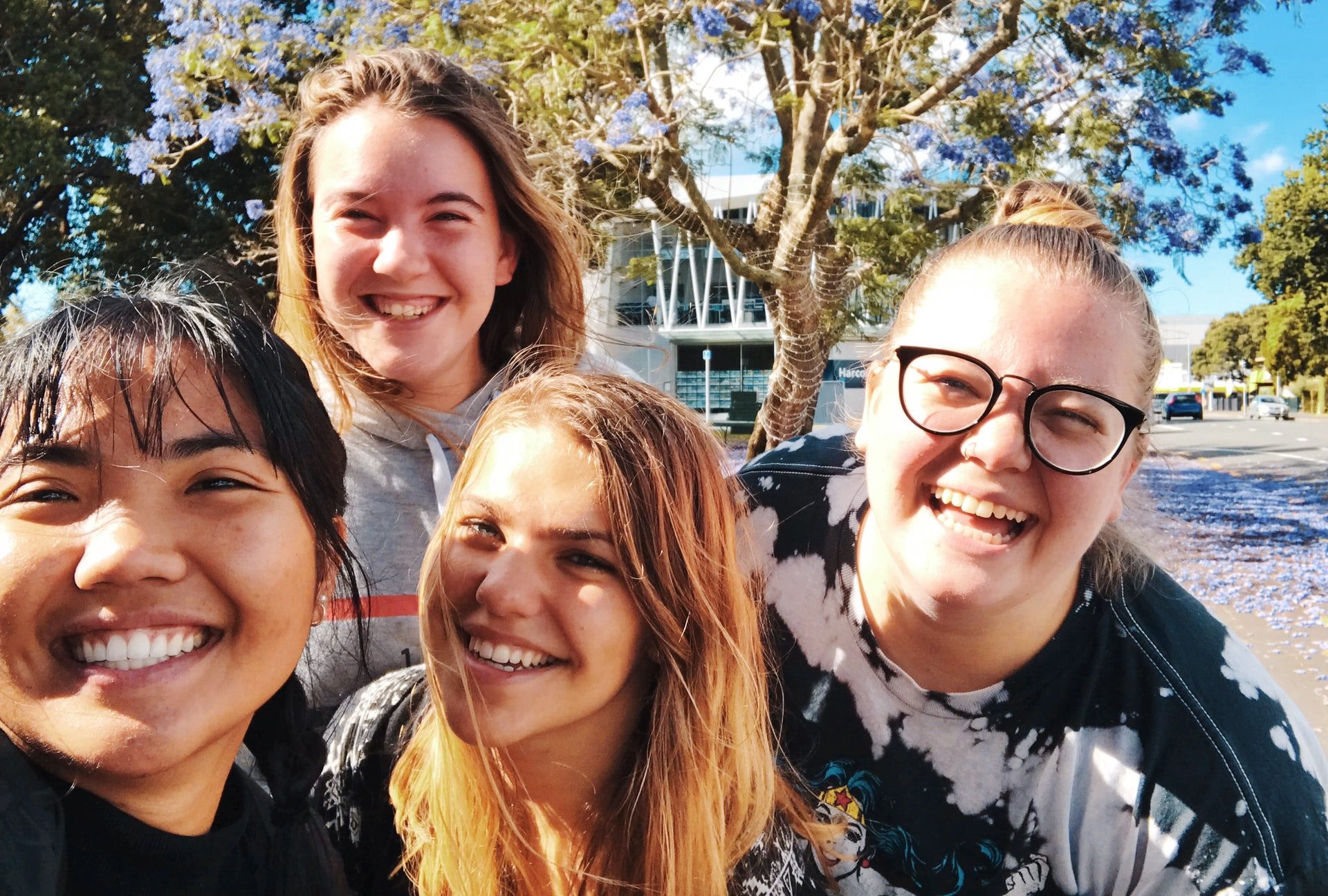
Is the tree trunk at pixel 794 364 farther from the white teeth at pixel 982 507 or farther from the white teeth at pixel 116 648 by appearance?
the white teeth at pixel 116 648

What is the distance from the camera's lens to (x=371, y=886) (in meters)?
1.68

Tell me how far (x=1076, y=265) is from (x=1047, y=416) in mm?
355

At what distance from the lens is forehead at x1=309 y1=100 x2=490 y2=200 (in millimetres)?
2049

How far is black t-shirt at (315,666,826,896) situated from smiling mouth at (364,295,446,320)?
81 cm

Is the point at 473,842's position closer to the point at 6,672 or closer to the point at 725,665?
the point at 725,665

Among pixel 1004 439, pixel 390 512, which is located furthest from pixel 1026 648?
pixel 390 512

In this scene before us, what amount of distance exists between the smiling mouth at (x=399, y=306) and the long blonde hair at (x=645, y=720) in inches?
18.0

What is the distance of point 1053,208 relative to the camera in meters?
2.30

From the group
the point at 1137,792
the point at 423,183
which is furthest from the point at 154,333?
the point at 1137,792

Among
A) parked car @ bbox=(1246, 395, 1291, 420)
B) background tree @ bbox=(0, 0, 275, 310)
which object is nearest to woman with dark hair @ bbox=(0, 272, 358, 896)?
background tree @ bbox=(0, 0, 275, 310)

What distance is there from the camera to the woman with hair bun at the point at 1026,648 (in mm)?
1813

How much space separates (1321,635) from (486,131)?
7.56m

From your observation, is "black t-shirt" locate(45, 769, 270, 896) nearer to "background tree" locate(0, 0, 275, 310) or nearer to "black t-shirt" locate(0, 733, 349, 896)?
"black t-shirt" locate(0, 733, 349, 896)

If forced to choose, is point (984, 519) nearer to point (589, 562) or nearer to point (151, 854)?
point (589, 562)
